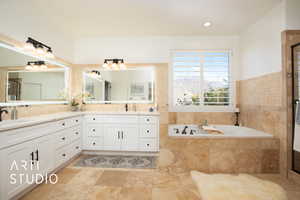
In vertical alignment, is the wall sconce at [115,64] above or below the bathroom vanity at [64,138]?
above

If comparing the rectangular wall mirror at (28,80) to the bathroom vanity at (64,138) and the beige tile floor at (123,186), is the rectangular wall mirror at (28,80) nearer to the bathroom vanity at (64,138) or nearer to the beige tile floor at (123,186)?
the bathroom vanity at (64,138)

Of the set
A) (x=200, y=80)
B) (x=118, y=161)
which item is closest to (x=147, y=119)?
(x=118, y=161)

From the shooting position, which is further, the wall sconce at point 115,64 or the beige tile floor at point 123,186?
the wall sconce at point 115,64

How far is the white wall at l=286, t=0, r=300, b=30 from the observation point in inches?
82.9

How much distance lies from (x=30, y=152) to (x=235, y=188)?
2480mm

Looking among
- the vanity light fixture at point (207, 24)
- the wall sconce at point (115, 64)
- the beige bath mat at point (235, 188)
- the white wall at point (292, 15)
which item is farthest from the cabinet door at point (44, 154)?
the white wall at point (292, 15)

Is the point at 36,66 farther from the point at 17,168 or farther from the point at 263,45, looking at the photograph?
the point at 263,45

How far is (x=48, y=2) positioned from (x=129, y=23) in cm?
125

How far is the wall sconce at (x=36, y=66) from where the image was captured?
2.39m

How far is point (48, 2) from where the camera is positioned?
218cm

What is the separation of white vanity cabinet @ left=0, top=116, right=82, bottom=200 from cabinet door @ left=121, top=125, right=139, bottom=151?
3.20ft

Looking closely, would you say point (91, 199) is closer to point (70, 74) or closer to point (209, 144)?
point (209, 144)

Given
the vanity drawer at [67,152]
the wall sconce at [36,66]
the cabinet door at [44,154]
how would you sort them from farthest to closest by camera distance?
the wall sconce at [36,66] → the vanity drawer at [67,152] → the cabinet door at [44,154]

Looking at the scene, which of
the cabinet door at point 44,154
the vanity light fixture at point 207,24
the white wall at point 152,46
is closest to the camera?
A: the cabinet door at point 44,154
